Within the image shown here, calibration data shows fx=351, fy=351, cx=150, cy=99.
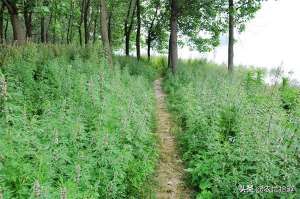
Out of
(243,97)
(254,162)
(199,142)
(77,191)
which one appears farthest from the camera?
(243,97)

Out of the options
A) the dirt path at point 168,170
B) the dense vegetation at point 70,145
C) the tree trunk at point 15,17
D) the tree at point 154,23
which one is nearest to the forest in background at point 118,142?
the dense vegetation at point 70,145

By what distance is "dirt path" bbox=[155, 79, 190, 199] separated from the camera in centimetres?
666

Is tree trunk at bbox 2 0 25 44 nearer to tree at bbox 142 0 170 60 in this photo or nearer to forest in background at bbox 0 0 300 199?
forest in background at bbox 0 0 300 199

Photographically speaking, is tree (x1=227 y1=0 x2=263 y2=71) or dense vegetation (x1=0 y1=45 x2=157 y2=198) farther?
tree (x1=227 y1=0 x2=263 y2=71)

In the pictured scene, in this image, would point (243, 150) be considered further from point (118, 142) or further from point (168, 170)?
point (118, 142)

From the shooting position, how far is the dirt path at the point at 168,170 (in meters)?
6.66

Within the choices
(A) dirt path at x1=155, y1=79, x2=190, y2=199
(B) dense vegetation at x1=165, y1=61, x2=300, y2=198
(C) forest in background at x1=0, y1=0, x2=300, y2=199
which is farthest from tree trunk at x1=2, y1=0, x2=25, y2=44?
(B) dense vegetation at x1=165, y1=61, x2=300, y2=198

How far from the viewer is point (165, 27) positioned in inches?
1154

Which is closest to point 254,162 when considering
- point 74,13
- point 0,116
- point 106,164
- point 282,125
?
point 282,125

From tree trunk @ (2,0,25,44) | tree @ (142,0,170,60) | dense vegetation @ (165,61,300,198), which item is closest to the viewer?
dense vegetation @ (165,61,300,198)

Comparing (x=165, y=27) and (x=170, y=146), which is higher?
(x=165, y=27)

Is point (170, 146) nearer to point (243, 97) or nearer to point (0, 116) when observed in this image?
point (243, 97)

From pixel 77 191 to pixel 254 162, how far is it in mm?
3127

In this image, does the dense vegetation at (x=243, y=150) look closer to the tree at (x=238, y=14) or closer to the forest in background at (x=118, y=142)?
the forest in background at (x=118, y=142)
